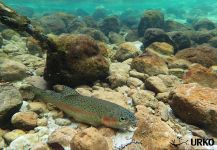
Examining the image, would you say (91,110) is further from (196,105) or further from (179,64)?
(179,64)

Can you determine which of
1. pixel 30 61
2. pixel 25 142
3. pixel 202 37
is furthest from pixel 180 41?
pixel 25 142

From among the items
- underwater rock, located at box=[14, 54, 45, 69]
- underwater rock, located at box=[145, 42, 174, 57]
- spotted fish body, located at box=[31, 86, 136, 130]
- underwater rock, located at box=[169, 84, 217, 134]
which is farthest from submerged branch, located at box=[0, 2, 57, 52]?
underwater rock, located at box=[145, 42, 174, 57]

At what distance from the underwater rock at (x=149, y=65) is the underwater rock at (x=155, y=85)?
3.29ft

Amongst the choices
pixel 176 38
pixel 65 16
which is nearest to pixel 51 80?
pixel 176 38

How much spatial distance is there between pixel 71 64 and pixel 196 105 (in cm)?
308

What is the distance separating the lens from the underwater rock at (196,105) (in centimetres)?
531

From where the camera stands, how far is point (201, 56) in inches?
380

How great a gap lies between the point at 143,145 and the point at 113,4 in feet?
191

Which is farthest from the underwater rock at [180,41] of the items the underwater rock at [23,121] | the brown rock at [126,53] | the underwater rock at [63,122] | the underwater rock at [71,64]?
the underwater rock at [23,121]

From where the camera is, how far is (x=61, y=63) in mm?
6770

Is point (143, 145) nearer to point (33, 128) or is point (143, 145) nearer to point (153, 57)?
point (33, 128)

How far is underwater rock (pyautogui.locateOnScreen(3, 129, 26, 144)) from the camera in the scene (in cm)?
471

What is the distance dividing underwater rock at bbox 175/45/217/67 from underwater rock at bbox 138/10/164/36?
9220 mm

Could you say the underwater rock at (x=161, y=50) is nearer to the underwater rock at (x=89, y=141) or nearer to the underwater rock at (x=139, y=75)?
the underwater rock at (x=139, y=75)
